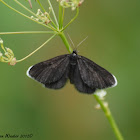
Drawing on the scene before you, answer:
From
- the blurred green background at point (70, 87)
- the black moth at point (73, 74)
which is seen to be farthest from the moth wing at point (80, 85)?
the blurred green background at point (70, 87)

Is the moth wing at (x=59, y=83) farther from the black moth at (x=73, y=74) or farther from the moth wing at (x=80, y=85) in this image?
the moth wing at (x=80, y=85)

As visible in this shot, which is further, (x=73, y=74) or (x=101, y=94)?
(x=73, y=74)

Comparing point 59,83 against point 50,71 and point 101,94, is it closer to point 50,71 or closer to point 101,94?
point 50,71

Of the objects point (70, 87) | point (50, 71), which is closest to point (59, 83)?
point (50, 71)

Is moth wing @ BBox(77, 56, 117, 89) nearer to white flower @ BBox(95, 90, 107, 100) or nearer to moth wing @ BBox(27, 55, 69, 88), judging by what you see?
white flower @ BBox(95, 90, 107, 100)

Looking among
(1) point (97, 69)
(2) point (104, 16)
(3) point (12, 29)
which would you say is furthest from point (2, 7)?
(1) point (97, 69)

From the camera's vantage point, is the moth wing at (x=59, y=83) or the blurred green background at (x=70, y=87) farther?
the blurred green background at (x=70, y=87)

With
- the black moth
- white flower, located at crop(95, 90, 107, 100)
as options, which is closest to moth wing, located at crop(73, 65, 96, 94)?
the black moth
